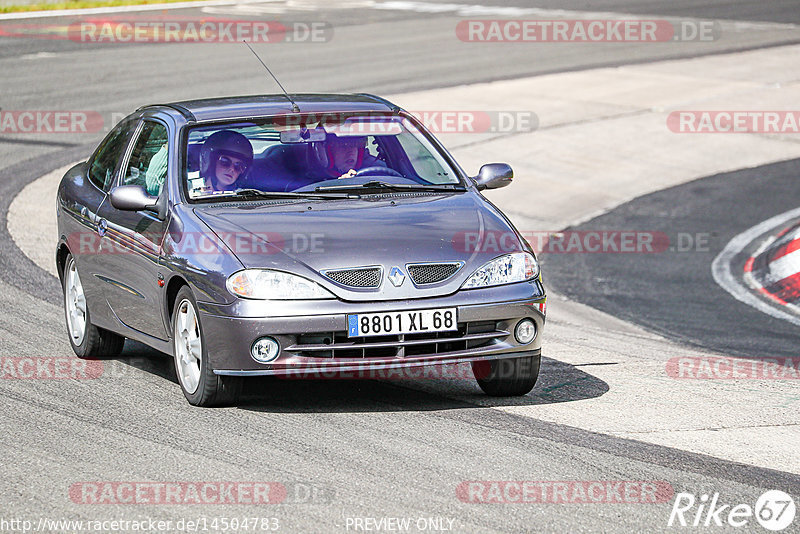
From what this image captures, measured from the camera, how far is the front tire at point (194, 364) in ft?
23.1

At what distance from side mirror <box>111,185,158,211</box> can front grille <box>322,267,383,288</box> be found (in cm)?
144

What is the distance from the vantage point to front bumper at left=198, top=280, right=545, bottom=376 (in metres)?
6.75

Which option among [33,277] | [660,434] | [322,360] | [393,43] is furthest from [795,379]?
[393,43]

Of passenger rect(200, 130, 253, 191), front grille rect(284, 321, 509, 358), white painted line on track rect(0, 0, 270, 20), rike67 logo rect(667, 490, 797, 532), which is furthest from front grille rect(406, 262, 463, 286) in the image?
white painted line on track rect(0, 0, 270, 20)

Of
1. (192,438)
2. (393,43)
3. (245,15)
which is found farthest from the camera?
(245,15)

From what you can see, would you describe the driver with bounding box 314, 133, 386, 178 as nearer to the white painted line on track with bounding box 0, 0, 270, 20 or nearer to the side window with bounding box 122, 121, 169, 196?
the side window with bounding box 122, 121, 169, 196

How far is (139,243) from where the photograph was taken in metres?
7.77

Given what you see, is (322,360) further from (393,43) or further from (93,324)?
(393,43)

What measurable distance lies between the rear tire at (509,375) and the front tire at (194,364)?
4.57 ft

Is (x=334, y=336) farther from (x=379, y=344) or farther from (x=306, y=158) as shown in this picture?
(x=306, y=158)

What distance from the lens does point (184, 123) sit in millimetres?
8031

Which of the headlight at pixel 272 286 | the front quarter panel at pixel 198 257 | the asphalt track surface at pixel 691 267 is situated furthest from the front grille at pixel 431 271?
the asphalt track surface at pixel 691 267

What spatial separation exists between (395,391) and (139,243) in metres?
1.71

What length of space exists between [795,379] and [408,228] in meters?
3.04
